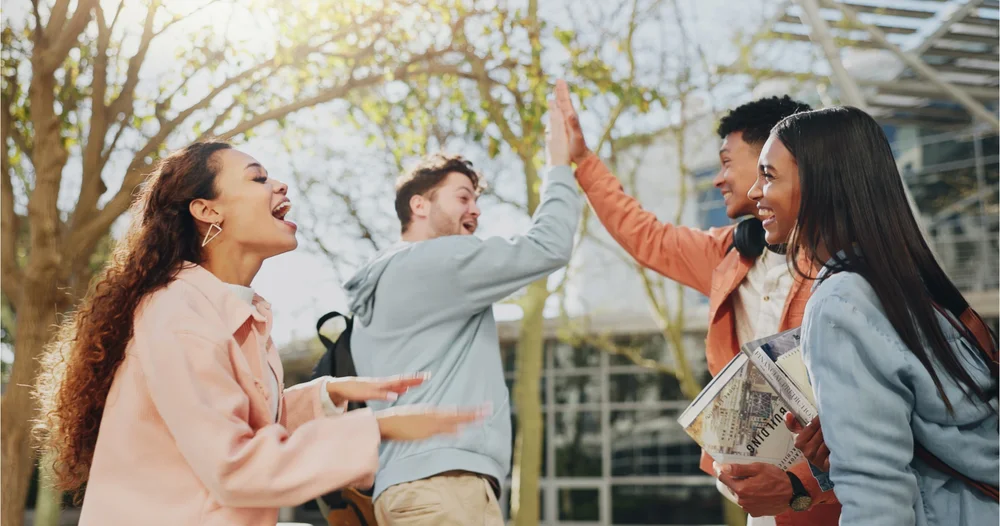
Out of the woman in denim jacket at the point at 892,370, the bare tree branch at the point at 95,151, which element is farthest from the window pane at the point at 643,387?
the woman in denim jacket at the point at 892,370

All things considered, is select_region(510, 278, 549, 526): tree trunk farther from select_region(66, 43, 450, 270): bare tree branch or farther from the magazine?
the magazine

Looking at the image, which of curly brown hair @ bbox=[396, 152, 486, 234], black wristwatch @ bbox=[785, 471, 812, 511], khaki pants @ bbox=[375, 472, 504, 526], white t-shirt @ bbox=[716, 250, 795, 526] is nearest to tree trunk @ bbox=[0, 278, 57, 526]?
curly brown hair @ bbox=[396, 152, 486, 234]

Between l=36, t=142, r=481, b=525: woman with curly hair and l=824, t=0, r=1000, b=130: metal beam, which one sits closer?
l=36, t=142, r=481, b=525: woman with curly hair

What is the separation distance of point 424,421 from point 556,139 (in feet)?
6.50

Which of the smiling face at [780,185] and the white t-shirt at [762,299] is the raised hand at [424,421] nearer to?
the smiling face at [780,185]

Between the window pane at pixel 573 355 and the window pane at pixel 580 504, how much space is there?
97.7 inches

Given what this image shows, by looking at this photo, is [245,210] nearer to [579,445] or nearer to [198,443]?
[198,443]

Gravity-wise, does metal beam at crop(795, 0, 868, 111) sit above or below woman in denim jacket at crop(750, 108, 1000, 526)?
above

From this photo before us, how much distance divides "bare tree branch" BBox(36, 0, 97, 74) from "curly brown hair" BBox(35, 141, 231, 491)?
9.88ft

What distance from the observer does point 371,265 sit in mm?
3426

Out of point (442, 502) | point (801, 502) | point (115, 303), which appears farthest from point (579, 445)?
point (115, 303)

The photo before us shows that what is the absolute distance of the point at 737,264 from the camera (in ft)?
10.7

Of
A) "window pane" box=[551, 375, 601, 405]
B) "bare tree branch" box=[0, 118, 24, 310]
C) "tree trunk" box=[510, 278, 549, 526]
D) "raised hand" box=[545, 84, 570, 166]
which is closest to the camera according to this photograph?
"raised hand" box=[545, 84, 570, 166]

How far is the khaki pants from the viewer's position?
2.87 meters
